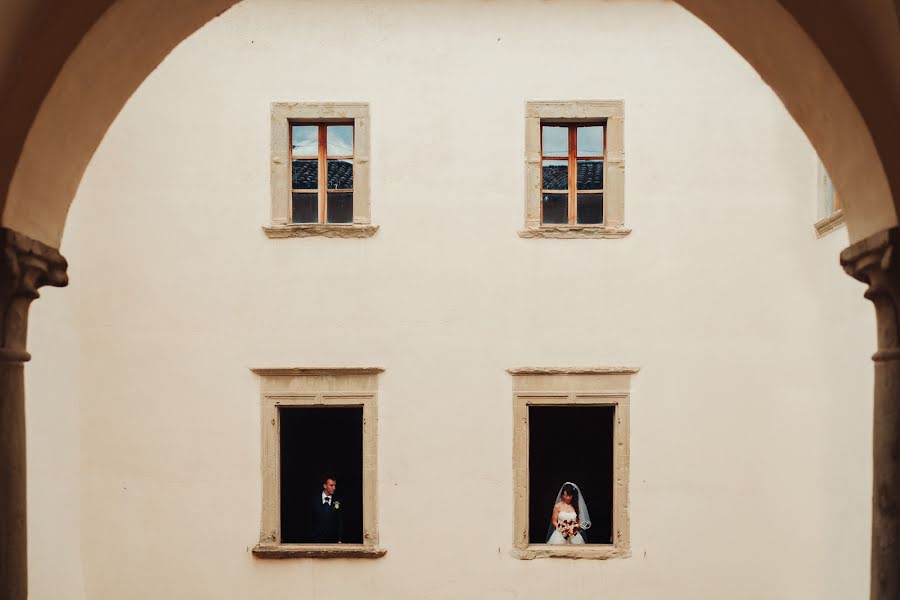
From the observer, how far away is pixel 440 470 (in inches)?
360

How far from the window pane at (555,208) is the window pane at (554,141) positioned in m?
0.47

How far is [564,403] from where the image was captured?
9117mm

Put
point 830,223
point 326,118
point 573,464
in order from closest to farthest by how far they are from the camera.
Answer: point 830,223 → point 326,118 → point 573,464

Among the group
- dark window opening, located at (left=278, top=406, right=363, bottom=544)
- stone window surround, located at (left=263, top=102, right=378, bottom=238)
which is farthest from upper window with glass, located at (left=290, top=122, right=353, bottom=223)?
dark window opening, located at (left=278, top=406, right=363, bottom=544)

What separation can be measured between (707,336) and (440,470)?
3.07m

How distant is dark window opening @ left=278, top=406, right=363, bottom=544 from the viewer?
482 inches

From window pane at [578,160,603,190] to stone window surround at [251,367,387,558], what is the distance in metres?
2.90

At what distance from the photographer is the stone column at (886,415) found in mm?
3104

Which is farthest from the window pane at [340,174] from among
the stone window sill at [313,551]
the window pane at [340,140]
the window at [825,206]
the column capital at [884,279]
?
the column capital at [884,279]

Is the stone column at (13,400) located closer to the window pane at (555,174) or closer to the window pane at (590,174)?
the window pane at (555,174)

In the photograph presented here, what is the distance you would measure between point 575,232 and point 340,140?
105 inches

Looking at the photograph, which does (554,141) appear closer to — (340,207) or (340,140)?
(340,140)

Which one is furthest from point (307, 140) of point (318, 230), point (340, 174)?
point (318, 230)

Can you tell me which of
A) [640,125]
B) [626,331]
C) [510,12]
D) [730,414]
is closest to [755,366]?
[730,414]
